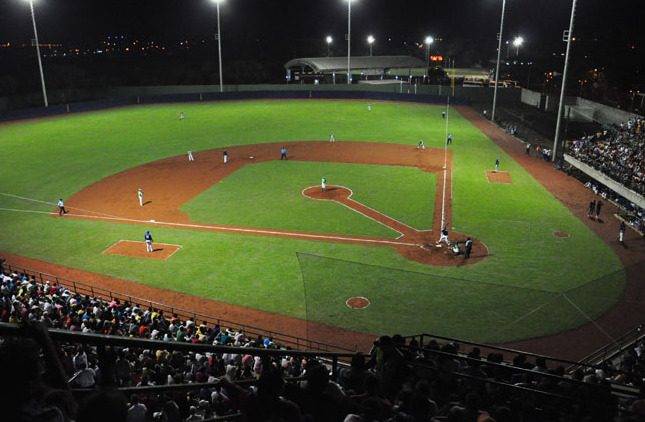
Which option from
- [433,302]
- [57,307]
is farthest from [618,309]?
[57,307]

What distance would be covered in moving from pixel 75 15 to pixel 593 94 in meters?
115

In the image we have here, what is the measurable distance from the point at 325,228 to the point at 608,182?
17.9 meters

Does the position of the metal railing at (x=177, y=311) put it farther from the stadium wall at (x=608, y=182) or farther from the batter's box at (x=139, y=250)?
the stadium wall at (x=608, y=182)

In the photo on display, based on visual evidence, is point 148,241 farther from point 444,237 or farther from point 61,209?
point 444,237

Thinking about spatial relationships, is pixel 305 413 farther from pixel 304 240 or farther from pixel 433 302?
pixel 304 240

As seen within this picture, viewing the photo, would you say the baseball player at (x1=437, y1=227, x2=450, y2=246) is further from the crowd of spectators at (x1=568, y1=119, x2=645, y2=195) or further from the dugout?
the dugout

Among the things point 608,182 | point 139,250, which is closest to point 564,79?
point 608,182

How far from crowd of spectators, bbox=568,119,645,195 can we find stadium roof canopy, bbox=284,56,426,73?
5266 centimetres

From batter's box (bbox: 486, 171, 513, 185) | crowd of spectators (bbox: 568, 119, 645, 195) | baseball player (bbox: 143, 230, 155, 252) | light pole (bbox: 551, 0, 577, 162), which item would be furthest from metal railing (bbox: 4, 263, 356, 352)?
light pole (bbox: 551, 0, 577, 162)

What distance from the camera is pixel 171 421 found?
5.87 m

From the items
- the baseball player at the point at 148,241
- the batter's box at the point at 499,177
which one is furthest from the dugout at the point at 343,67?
the baseball player at the point at 148,241

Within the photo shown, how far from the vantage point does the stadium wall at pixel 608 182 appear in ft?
91.1

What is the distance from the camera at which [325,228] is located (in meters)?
27.6

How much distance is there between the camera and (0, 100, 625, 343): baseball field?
19.5 m
